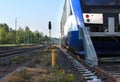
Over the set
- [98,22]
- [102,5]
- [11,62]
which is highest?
[102,5]

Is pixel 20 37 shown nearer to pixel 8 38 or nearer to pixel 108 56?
pixel 8 38

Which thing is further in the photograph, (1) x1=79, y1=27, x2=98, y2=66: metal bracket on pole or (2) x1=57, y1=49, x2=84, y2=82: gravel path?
(1) x1=79, y1=27, x2=98, y2=66: metal bracket on pole

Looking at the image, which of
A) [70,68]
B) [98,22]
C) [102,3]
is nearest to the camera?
[70,68]

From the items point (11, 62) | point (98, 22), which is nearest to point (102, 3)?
point (98, 22)

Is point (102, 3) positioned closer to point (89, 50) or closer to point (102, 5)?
point (102, 5)

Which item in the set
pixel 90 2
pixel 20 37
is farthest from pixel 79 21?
pixel 20 37

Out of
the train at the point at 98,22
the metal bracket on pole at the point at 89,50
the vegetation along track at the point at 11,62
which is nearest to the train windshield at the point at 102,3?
the train at the point at 98,22

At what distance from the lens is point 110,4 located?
19031 millimetres

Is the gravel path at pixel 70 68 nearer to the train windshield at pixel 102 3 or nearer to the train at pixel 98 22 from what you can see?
the train at pixel 98 22

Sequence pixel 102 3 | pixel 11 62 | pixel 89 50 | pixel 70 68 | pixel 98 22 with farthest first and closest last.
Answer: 1. pixel 11 62
2. pixel 102 3
3. pixel 98 22
4. pixel 70 68
5. pixel 89 50

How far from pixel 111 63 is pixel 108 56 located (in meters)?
1.58

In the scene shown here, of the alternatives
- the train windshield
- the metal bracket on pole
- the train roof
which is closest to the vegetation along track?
the metal bracket on pole

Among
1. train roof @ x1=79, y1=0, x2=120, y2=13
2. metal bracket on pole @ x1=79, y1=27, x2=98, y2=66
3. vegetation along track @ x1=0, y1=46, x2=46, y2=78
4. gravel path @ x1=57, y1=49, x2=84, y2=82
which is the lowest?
vegetation along track @ x1=0, y1=46, x2=46, y2=78

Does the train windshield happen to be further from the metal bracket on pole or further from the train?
the metal bracket on pole
